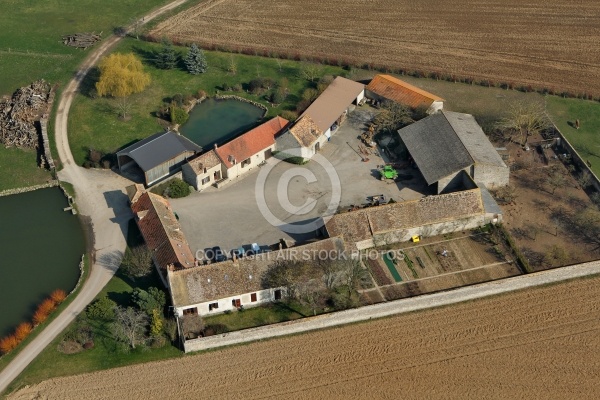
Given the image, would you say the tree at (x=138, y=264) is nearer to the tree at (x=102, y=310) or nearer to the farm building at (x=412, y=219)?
the tree at (x=102, y=310)

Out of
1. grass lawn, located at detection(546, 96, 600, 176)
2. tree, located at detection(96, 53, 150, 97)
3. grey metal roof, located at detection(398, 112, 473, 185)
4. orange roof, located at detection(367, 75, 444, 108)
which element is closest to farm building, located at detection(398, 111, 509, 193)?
grey metal roof, located at detection(398, 112, 473, 185)

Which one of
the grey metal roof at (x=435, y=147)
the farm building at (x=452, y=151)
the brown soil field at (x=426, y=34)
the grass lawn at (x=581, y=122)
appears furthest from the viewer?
the brown soil field at (x=426, y=34)

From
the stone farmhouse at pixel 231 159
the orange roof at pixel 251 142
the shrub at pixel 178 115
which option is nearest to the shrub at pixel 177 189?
the stone farmhouse at pixel 231 159

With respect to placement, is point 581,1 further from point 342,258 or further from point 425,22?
point 342,258

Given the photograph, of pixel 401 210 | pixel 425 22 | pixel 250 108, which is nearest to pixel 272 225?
pixel 401 210

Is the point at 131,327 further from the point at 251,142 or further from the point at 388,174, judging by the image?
the point at 388,174

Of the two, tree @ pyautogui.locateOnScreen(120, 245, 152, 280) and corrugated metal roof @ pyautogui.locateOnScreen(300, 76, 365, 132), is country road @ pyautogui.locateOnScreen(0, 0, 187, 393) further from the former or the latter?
corrugated metal roof @ pyautogui.locateOnScreen(300, 76, 365, 132)

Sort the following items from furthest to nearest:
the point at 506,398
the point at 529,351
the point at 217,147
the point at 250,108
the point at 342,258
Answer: the point at 250,108, the point at 217,147, the point at 342,258, the point at 529,351, the point at 506,398
